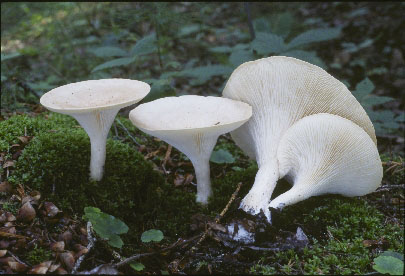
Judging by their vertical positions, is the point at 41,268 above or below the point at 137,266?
above

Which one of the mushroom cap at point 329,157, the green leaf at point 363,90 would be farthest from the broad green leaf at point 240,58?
the mushroom cap at point 329,157

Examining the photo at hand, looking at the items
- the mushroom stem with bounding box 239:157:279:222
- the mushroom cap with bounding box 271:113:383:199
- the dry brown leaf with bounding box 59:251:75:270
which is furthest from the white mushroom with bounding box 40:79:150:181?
the mushroom cap with bounding box 271:113:383:199

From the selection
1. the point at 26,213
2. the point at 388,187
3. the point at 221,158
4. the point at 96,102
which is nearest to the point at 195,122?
the point at 96,102

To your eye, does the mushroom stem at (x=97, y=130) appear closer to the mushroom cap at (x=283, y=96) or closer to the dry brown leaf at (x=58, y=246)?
the dry brown leaf at (x=58, y=246)

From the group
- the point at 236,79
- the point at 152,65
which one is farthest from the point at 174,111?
the point at 152,65

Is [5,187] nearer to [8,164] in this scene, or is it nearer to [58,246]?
[8,164]

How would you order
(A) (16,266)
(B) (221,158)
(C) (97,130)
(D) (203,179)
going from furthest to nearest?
(B) (221,158) → (D) (203,179) → (C) (97,130) → (A) (16,266)
